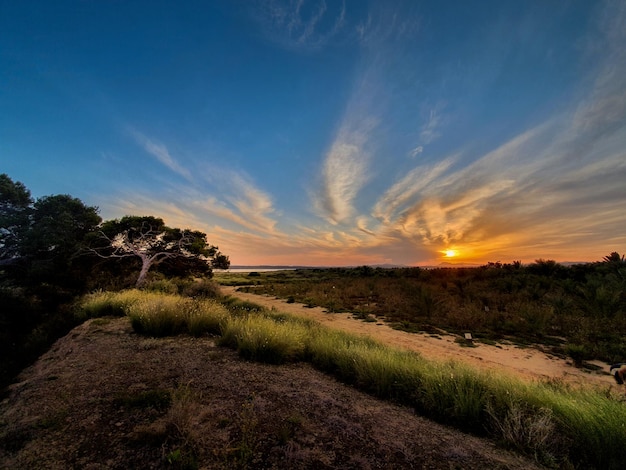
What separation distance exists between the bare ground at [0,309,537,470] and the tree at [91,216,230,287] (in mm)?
20557

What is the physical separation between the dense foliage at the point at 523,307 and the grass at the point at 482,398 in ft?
25.9

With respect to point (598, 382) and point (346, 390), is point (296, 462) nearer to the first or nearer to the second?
point (346, 390)

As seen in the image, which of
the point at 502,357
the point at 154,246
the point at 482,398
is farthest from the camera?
the point at 154,246

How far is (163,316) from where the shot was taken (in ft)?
29.3

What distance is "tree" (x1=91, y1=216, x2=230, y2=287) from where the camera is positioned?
24562 mm

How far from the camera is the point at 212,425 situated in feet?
12.2

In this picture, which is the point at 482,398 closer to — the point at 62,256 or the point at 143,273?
the point at 143,273

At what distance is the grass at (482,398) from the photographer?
3.56 meters

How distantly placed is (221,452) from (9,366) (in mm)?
8293

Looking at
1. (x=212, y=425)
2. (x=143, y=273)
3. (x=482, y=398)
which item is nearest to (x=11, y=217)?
(x=143, y=273)

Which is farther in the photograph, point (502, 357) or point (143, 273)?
point (143, 273)

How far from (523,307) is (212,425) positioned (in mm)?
17944

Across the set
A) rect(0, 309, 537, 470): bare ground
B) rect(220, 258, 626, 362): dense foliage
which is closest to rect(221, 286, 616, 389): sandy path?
rect(220, 258, 626, 362): dense foliage

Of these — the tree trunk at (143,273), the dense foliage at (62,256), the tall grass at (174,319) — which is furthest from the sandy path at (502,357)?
the tree trunk at (143,273)
